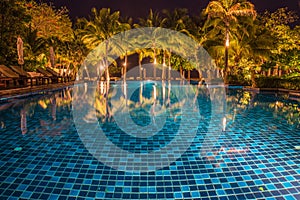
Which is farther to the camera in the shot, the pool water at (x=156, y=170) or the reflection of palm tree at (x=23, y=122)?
the reflection of palm tree at (x=23, y=122)

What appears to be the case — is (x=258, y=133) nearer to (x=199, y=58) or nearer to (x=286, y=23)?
(x=286, y=23)

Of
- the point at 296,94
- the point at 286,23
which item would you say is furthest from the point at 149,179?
the point at 286,23

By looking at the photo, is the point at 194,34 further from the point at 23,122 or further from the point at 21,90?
the point at 23,122

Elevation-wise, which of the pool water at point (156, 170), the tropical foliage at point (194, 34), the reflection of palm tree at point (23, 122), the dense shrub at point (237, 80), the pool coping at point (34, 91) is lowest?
the pool water at point (156, 170)

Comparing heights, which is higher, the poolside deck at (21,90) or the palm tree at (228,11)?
the palm tree at (228,11)

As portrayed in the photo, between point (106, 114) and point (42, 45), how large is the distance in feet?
49.6

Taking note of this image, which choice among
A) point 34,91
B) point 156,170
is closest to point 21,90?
point 34,91

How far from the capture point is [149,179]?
11.1 ft

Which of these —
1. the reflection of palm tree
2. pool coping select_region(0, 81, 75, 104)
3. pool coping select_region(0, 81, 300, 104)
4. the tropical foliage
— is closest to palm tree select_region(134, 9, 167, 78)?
the tropical foliage

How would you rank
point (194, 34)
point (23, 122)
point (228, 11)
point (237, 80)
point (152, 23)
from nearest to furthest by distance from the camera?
point (23, 122) < point (228, 11) < point (237, 80) < point (194, 34) < point (152, 23)

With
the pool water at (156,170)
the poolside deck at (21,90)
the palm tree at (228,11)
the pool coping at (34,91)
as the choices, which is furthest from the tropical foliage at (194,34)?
the pool water at (156,170)

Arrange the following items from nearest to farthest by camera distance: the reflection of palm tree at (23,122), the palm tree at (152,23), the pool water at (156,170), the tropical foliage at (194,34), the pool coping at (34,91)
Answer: the pool water at (156,170) < the reflection of palm tree at (23,122) < the pool coping at (34,91) < the tropical foliage at (194,34) < the palm tree at (152,23)

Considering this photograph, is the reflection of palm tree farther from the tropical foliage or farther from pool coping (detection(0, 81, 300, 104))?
the tropical foliage

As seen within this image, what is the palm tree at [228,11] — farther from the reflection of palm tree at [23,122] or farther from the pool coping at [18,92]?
the reflection of palm tree at [23,122]
